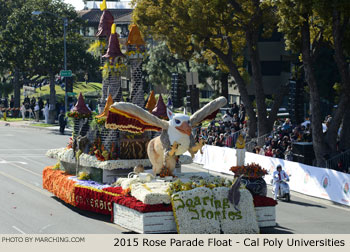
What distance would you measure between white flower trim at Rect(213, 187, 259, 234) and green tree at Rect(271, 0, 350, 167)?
481 inches

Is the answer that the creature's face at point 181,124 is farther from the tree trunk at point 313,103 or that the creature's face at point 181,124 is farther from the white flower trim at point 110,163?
the tree trunk at point 313,103

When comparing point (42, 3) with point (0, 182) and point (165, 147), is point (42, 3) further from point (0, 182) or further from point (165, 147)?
point (165, 147)

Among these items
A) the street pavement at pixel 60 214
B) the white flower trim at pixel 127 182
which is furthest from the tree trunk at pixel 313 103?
the white flower trim at pixel 127 182

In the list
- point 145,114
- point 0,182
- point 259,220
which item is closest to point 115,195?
point 145,114

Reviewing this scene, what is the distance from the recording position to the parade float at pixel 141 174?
18562 mm

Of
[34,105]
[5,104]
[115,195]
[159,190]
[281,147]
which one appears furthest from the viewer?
[5,104]

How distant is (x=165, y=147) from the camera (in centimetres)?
2002

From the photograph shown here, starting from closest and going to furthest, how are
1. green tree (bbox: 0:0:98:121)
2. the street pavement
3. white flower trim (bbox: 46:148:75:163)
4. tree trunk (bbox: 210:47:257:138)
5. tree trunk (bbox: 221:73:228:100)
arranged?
the street pavement → white flower trim (bbox: 46:148:75:163) → tree trunk (bbox: 210:47:257:138) → tree trunk (bbox: 221:73:228:100) → green tree (bbox: 0:0:98:121)

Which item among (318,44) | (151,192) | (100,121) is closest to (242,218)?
(151,192)

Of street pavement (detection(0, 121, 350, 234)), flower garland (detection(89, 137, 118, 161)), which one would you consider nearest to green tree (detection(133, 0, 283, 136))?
street pavement (detection(0, 121, 350, 234))

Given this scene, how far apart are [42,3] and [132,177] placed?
48.6m

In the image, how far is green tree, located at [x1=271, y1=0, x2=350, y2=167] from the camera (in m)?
29.9

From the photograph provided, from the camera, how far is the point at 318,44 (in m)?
33.7

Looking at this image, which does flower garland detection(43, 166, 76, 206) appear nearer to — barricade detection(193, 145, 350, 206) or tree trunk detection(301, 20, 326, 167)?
barricade detection(193, 145, 350, 206)
